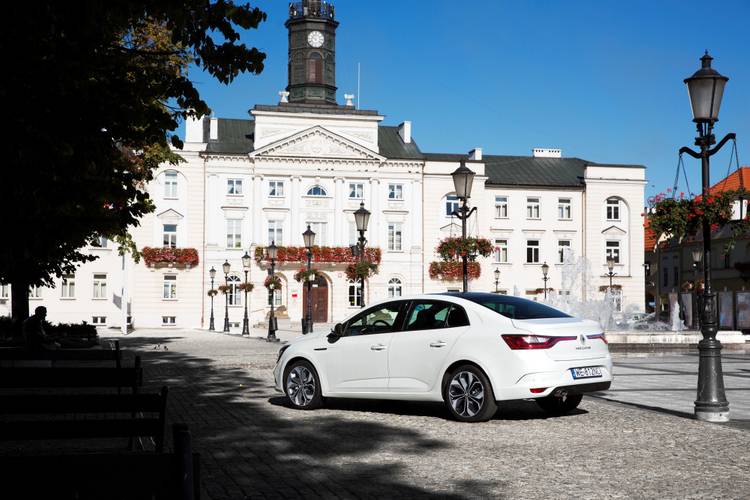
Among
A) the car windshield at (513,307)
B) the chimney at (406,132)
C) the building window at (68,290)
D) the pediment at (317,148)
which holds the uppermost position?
the chimney at (406,132)

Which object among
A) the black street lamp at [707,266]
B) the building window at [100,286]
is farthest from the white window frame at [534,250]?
the black street lamp at [707,266]

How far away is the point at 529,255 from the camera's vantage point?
70750 millimetres

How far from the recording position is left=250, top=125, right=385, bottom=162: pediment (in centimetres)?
6469

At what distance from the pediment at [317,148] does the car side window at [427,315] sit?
5318 cm

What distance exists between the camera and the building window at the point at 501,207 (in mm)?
70375

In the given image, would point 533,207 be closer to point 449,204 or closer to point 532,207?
point 532,207

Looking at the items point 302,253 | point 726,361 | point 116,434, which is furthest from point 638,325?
point 116,434

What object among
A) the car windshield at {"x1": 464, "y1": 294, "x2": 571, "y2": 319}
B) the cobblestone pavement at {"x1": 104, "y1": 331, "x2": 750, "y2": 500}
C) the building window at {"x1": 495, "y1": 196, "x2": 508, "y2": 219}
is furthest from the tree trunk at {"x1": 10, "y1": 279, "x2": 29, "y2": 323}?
the building window at {"x1": 495, "y1": 196, "x2": 508, "y2": 219}

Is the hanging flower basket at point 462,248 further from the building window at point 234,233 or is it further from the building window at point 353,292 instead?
the building window at point 234,233

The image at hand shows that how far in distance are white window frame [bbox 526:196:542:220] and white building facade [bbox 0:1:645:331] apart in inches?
4.2

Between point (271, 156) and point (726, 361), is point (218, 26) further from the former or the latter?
point (271, 156)

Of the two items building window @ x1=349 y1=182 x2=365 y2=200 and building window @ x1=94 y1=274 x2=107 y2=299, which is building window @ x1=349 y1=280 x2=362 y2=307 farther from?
building window @ x1=94 y1=274 x2=107 y2=299

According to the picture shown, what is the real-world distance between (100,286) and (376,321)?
52.9 meters

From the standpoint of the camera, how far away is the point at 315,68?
66.9 metres
